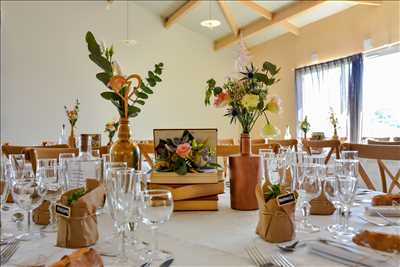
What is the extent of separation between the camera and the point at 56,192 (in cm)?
113

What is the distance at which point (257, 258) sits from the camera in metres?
0.86

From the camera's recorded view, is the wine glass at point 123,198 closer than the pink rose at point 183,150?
Yes

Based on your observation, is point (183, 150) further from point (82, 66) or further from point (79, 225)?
point (82, 66)

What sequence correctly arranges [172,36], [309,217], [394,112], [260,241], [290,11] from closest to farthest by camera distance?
[260,241] → [309,217] → [394,112] → [290,11] → [172,36]

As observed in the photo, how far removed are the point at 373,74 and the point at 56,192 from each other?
6.01 metres

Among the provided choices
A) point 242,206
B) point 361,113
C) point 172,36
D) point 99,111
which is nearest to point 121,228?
point 242,206

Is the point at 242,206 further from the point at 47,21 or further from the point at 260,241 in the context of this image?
the point at 47,21

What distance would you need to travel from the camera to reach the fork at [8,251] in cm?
86

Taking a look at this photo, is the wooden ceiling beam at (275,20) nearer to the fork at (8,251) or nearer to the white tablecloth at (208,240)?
the white tablecloth at (208,240)

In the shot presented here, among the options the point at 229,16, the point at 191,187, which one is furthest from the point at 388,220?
the point at 229,16

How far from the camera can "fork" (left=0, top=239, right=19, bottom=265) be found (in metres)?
0.86

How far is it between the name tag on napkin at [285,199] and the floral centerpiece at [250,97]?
1.38 feet

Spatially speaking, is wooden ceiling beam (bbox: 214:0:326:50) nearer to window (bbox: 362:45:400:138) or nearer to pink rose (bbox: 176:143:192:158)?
window (bbox: 362:45:400:138)

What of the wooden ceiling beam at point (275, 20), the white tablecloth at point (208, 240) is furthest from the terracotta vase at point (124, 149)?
the wooden ceiling beam at point (275, 20)
